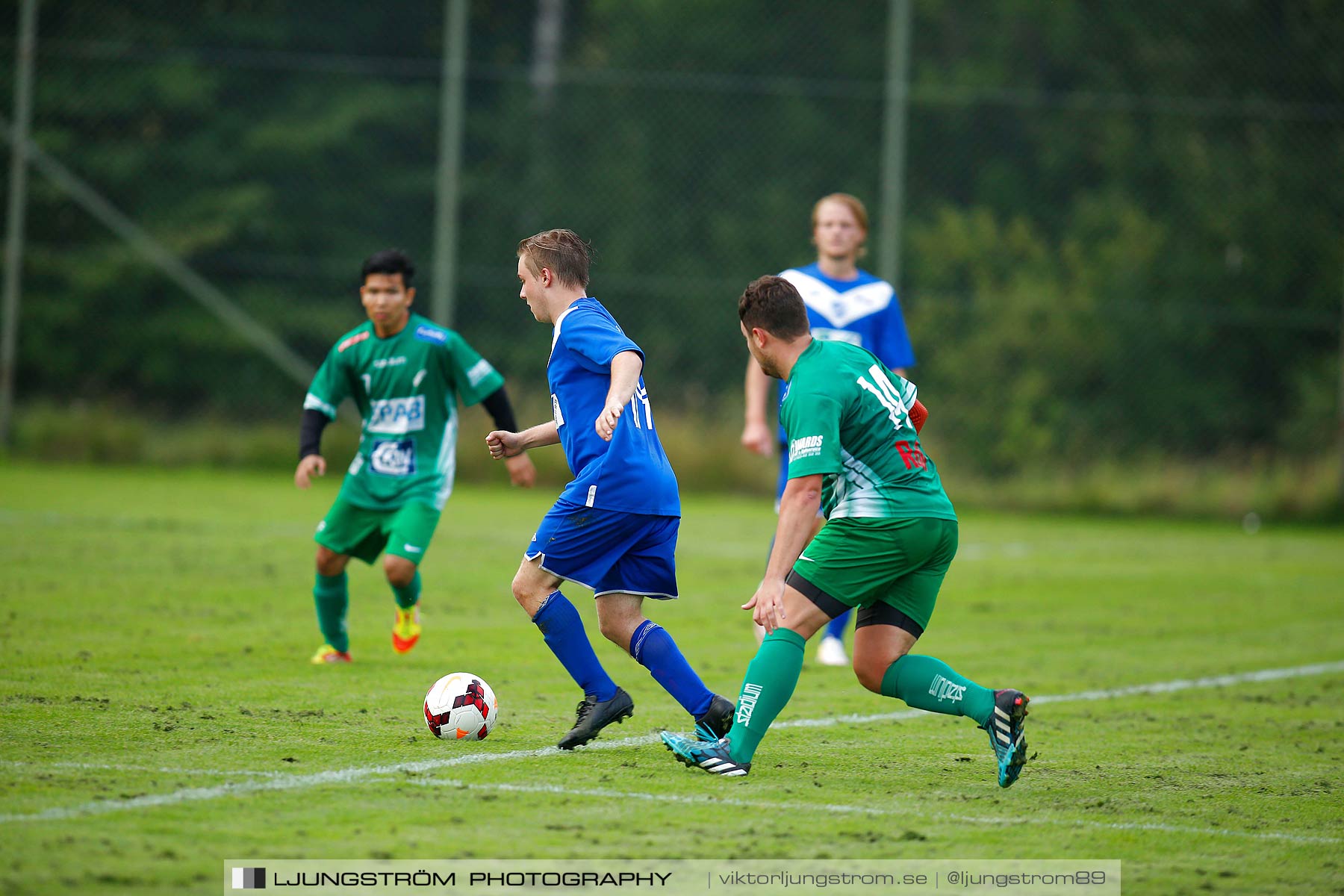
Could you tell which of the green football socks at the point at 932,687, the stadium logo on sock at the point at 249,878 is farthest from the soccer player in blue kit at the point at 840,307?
the stadium logo on sock at the point at 249,878

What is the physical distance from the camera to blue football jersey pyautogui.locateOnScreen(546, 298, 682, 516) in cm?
523

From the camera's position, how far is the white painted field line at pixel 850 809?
4.43 meters

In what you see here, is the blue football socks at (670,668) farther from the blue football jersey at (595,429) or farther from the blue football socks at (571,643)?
the blue football jersey at (595,429)

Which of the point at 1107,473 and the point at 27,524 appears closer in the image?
the point at 27,524

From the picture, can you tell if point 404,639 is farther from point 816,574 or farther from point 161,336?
point 161,336

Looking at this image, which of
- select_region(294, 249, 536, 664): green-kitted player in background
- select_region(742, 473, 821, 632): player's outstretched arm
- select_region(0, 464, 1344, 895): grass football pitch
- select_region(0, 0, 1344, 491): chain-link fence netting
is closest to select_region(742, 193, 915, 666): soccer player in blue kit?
select_region(0, 464, 1344, 895): grass football pitch

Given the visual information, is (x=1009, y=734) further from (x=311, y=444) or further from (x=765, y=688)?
(x=311, y=444)

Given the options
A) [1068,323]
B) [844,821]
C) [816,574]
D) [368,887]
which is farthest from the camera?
[1068,323]

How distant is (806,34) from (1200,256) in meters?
6.96

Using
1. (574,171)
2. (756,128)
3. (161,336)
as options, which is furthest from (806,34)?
(161,336)

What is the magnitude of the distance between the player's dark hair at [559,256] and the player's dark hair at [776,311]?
0.76 m

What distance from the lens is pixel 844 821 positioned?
14.3 ft

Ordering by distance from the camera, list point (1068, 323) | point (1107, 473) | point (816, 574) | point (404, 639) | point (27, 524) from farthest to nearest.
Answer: point (1068, 323), point (1107, 473), point (27, 524), point (404, 639), point (816, 574)

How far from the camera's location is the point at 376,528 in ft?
23.9
